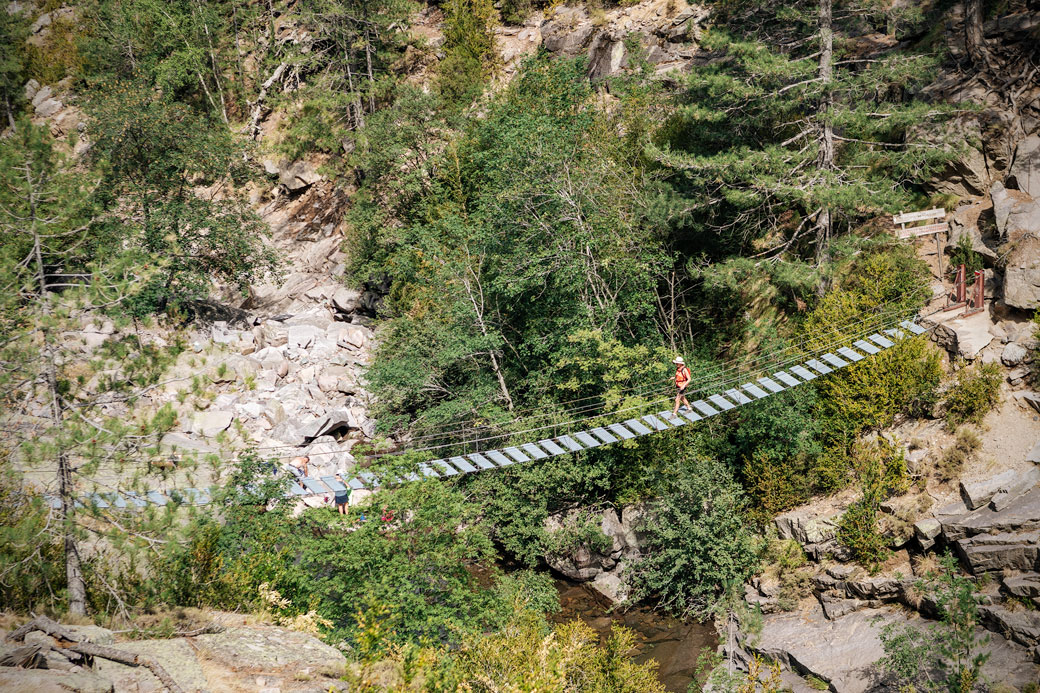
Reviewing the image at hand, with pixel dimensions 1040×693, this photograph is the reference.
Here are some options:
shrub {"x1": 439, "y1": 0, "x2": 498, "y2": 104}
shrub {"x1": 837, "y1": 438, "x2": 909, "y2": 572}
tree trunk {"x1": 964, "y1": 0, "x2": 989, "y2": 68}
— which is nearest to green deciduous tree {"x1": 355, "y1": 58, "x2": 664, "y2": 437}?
shrub {"x1": 837, "y1": 438, "x2": 909, "y2": 572}

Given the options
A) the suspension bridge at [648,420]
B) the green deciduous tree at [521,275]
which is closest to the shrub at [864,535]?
the suspension bridge at [648,420]

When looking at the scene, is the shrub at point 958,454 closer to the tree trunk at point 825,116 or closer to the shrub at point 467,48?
the tree trunk at point 825,116

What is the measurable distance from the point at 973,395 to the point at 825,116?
5.98 meters

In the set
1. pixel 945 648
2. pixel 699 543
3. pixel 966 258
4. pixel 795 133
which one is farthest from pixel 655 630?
pixel 795 133

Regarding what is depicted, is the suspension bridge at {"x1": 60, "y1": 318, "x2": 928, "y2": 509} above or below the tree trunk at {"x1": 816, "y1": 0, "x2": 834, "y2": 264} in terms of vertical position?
below

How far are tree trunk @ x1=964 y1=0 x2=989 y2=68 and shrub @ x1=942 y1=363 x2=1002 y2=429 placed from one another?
7.14 meters

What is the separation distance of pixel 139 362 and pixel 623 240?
11.0 metres

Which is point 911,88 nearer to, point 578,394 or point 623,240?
point 623,240

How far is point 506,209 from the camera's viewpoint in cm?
1941

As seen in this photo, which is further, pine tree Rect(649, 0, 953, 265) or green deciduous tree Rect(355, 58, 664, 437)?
green deciduous tree Rect(355, 58, 664, 437)

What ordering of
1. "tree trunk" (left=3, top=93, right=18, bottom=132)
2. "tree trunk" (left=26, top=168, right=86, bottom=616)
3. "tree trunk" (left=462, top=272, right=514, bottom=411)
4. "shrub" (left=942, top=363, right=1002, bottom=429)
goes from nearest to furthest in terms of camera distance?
"tree trunk" (left=26, top=168, right=86, bottom=616)
"shrub" (left=942, top=363, right=1002, bottom=429)
"tree trunk" (left=462, top=272, right=514, bottom=411)
"tree trunk" (left=3, top=93, right=18, bottom=132)

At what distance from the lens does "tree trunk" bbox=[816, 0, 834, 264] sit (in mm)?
17156

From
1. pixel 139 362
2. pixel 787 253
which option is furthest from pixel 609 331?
pixel 139 362

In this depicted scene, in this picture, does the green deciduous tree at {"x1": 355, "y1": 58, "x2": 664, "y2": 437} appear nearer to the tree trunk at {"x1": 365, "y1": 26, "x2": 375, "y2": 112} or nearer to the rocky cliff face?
the tree trunk at {"x1": 365, "y1": 26, "x2": 375, "y2": 112}
